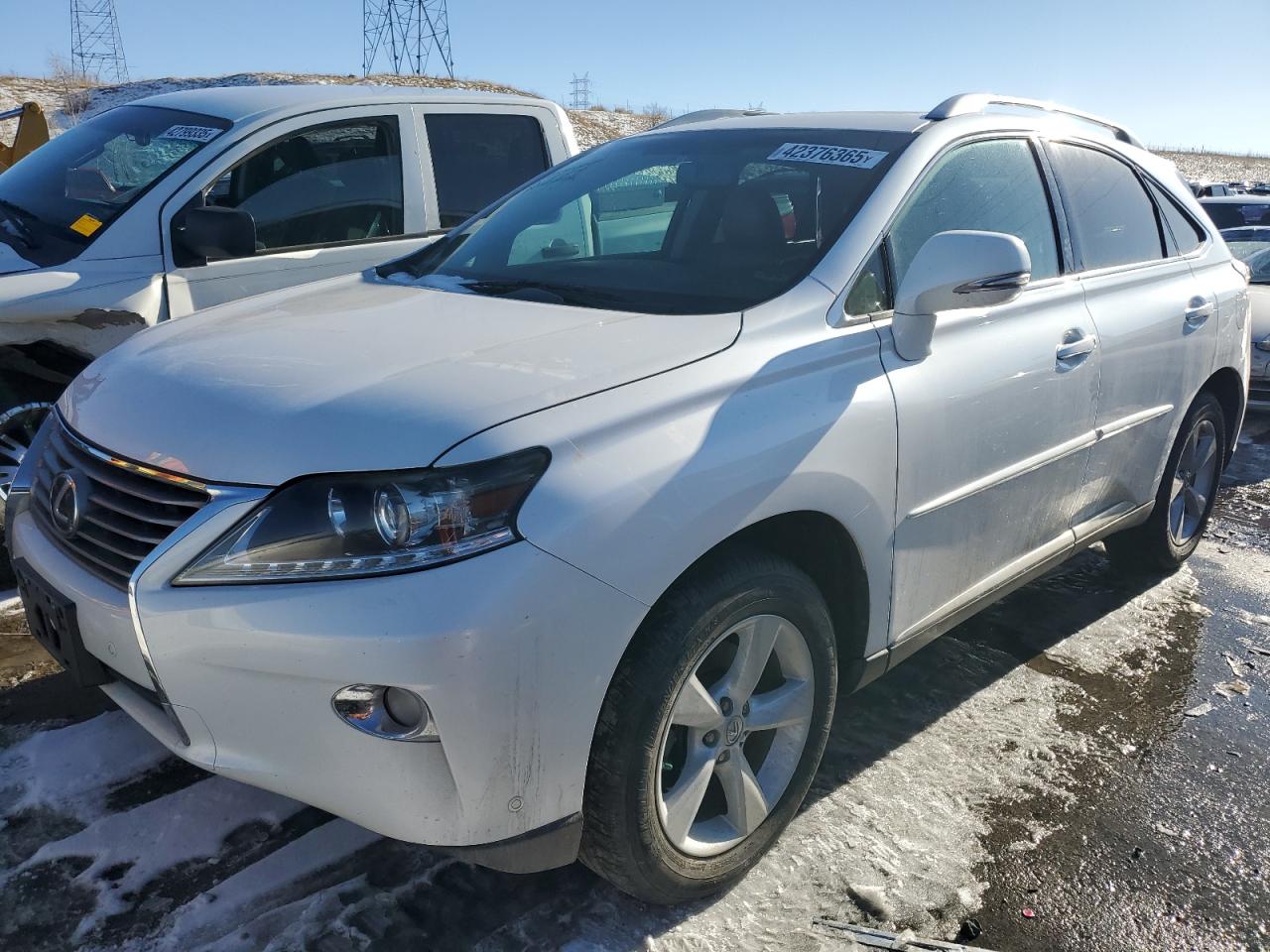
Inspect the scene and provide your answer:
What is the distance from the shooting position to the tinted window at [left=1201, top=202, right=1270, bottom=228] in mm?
12375

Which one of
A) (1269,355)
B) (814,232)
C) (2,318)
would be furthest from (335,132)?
(1269,355)

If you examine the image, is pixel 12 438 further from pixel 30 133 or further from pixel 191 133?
pixel 30 133

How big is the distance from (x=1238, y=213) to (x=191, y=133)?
12210 millimetres

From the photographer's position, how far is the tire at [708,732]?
210 centimetres

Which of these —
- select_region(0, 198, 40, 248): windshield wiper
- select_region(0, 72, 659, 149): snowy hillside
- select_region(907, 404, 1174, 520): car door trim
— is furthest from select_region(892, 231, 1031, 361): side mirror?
select_region(0, 72, 659, 149): snowy hillside

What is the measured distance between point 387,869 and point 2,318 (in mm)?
2683

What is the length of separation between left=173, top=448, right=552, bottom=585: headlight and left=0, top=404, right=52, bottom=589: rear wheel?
2.61m

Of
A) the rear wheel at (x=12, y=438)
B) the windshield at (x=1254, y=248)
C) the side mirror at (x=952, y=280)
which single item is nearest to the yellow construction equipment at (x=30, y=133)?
the rear wheel at (x=12, y=438)

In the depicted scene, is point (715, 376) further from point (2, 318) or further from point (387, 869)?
point (2, 318)

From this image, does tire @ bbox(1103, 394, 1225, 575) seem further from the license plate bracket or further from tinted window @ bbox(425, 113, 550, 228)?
the license plate bracket

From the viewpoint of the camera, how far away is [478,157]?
546 cm

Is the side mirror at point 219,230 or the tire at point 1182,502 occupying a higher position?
the side mirror at point 219,230

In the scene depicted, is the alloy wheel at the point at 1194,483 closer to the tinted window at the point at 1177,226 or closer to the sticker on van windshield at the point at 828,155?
the tinted window at the point at 1177,226

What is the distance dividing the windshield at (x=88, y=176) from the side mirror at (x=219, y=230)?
1.27 feet
